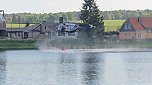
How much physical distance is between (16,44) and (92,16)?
59.0 ft

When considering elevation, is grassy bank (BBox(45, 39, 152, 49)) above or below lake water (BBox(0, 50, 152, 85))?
above

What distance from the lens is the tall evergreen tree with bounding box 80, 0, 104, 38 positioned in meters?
121

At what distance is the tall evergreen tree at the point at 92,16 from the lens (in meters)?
121

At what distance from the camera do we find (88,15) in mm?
122500

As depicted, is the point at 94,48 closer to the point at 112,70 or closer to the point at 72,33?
the point at 72,33

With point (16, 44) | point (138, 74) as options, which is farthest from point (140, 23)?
point (138, 74)

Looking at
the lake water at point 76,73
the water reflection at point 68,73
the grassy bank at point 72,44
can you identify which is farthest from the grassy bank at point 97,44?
the water reflection at point 68,73

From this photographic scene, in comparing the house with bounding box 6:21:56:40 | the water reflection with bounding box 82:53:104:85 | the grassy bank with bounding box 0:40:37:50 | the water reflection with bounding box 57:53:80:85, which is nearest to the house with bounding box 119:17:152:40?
the house with bounding box 6:21:56:40

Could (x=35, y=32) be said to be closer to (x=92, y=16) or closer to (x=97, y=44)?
(x=92, y=16)

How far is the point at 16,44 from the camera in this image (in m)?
112

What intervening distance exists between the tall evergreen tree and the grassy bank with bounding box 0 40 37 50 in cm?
1253

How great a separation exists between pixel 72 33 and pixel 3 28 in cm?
1409

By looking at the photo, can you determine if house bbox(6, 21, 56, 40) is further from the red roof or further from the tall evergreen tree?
the red roof

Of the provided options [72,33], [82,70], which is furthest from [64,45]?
[82,70]
